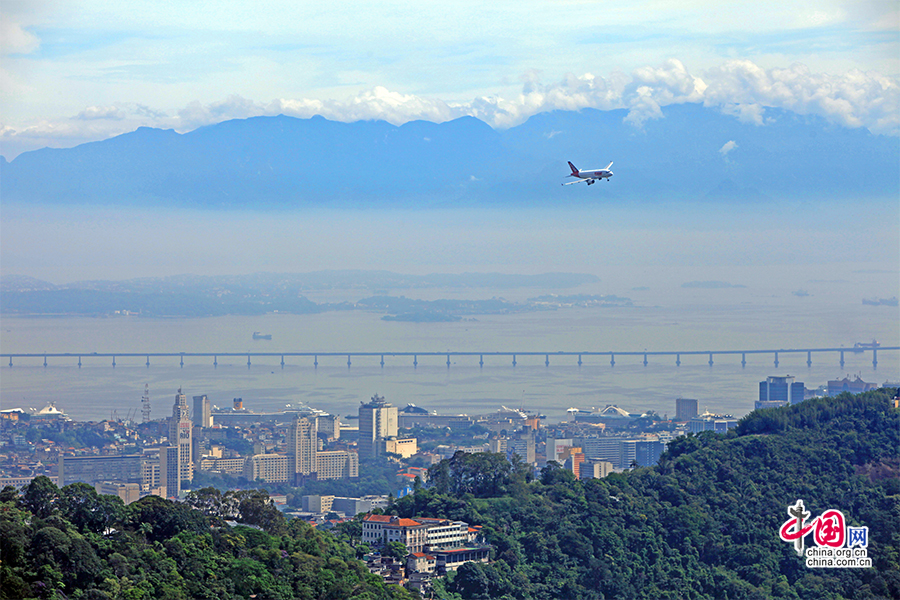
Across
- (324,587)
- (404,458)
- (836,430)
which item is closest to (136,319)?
(404,458)

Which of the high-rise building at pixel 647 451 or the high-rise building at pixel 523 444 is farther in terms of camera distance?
the high-rise building at pixel 523 444

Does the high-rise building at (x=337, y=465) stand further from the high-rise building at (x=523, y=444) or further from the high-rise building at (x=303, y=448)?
the high-rise building at (x=523, y=444)

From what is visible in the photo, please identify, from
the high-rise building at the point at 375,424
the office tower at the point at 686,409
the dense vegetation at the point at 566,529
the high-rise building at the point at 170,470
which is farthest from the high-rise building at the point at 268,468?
the dense vegetation at the point at 566,529

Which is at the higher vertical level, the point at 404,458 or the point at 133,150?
the point at 133,150

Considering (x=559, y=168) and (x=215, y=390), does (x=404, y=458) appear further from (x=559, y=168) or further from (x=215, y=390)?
(x=559, y=168)

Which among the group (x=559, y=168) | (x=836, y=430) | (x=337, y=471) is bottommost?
(x=337, y=471)

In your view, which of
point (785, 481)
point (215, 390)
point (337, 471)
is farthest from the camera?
point (215, 390)

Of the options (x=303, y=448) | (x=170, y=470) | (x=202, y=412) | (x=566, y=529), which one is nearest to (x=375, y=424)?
(x=303, y=448)
